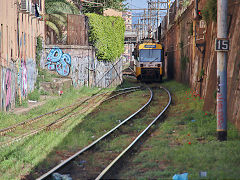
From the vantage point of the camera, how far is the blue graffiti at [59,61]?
24281 mm

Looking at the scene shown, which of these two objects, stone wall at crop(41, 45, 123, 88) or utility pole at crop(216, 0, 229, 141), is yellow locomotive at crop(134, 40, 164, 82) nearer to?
stone wall at crop(41, 45, 123, 88)

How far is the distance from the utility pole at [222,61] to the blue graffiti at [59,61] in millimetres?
17088

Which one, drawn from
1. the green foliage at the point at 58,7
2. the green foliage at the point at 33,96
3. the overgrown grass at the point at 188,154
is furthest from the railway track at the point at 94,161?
the green foliage at the point at 58,7

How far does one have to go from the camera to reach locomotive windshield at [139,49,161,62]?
28.4 meters

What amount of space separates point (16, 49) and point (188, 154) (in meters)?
12.0

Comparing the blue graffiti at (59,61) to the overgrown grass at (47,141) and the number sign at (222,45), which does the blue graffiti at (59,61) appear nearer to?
the overgrown grass at (47,141)

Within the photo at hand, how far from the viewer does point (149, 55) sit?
2844 centimetres

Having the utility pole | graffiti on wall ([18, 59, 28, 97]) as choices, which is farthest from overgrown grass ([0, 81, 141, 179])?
the utility pole

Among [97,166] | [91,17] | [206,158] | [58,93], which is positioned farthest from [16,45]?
[206,158]

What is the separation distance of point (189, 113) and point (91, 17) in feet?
48.1

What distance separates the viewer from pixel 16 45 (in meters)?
16.8

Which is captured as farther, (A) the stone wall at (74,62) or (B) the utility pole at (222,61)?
(A) the stone wall at (74,62)

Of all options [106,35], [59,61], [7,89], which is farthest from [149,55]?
[7,89]

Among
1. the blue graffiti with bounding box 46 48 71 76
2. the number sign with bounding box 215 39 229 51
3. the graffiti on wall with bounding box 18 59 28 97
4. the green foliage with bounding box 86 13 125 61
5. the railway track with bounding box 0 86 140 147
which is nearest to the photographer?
the number sign with bounding box 215 39 229 51
